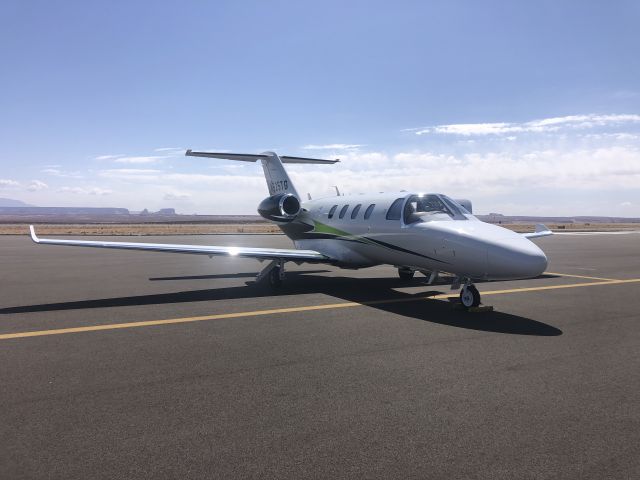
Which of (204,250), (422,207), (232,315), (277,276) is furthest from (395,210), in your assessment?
(204,250)

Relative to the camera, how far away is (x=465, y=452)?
12.0 ft

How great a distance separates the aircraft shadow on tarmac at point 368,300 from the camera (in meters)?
8.20

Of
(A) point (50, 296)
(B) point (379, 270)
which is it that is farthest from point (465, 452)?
(B) point (379, 270)

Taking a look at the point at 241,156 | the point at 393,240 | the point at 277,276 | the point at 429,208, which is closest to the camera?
the point at 429,208

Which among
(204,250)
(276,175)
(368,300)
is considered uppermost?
(276,175)

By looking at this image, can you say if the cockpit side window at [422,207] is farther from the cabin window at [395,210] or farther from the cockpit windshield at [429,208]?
the cabin window at [395,210]

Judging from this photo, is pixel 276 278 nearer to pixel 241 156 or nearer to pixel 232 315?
pixel 232 315

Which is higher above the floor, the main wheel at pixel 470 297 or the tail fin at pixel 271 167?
the tail fin at pixel 271 167

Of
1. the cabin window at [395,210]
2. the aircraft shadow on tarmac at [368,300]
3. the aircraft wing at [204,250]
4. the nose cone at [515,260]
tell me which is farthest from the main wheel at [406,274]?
the nose cone at [515,260]

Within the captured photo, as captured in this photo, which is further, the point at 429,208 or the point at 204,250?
the point at 204,250

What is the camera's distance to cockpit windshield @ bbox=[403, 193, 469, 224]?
10156 millimetres

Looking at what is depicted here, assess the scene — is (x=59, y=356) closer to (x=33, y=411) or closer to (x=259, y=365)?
(x=33, y=411)

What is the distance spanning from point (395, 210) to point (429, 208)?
3.53ft

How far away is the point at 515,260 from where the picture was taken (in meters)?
8.04
